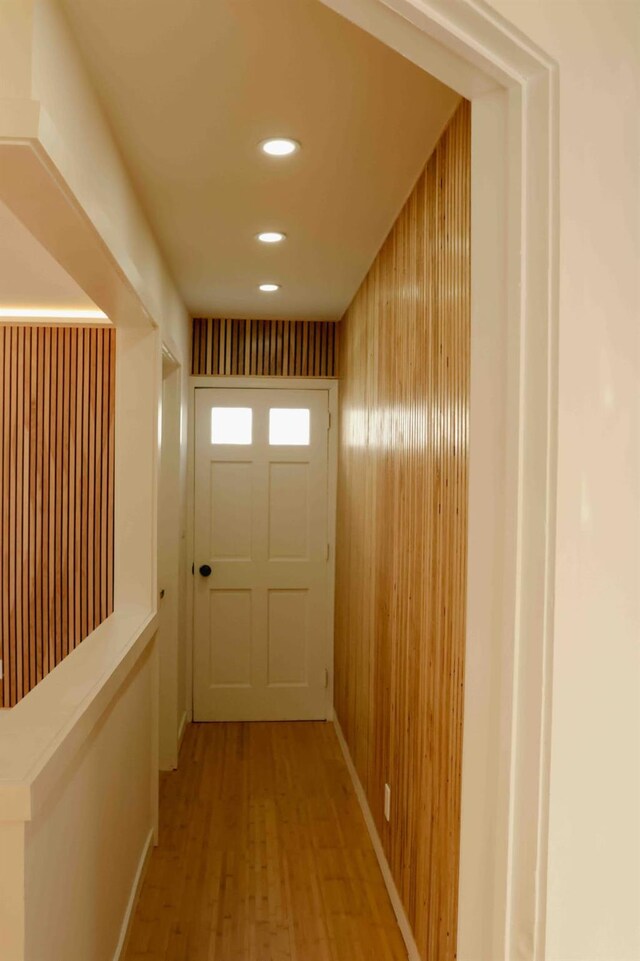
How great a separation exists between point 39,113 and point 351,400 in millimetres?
2929

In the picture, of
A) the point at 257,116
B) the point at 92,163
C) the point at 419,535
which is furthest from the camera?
the point at 419,535

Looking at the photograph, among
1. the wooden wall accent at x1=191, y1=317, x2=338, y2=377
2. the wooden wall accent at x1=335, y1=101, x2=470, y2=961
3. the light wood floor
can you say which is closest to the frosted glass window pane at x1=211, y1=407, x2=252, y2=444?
the wooden wall accent at x1=191, y1=317, x2=338, y2=377

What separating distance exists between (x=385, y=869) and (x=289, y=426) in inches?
108

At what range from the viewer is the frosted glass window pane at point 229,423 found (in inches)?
187

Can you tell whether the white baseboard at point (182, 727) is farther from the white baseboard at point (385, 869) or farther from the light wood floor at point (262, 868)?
the white baseboard at point (385, 869)

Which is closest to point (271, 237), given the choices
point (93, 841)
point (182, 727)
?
point (93, 841)

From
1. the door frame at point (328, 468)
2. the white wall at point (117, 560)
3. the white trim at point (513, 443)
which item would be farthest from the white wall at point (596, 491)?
the door frame at point (328, 468)

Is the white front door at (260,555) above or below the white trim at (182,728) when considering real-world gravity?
above

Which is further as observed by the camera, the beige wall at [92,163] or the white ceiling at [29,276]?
the white ceiling at [29,276]

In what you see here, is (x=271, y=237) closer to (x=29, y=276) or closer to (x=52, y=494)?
(x=29, y=276)

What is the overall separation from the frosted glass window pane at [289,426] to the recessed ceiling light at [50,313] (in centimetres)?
130

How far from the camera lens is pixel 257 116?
1985mm

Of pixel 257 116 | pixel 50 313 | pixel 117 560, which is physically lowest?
pixel 117 560

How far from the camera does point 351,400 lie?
162 inches
